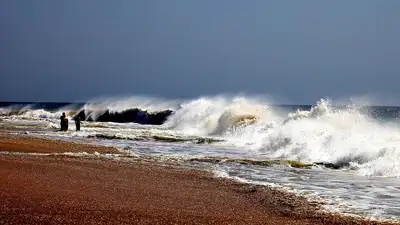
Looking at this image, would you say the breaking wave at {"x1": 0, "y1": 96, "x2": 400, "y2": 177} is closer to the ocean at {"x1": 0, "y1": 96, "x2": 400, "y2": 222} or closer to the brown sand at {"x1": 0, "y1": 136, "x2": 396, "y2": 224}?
the ocean at {"x1": 0, "y1": 96, "x2": 400, "y2": 222}

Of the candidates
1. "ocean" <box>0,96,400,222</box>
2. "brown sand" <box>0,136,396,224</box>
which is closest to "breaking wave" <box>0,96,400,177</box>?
"ocean" <box>0,96,400,222</box>

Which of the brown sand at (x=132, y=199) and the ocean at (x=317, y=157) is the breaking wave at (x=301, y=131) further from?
the brown sand at (x=132, y=199)

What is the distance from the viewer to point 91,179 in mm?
11734

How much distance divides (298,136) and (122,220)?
17370 millimetres

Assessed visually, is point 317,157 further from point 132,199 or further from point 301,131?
point 132,199

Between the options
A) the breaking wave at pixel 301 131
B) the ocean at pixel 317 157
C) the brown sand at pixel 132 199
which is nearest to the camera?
the brown sand at pixel 132 199

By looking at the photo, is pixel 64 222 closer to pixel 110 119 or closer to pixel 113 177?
pixel 113 177

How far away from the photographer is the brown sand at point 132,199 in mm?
7852

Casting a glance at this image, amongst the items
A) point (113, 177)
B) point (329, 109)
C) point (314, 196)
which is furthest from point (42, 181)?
point (329, 109)

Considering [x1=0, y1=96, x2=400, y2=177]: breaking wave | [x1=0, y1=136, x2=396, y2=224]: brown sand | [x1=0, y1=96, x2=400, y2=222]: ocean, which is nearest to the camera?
[x1=0, y1=136, x2=396, y2=224]: brown sand

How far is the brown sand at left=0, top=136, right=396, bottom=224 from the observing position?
785 cm

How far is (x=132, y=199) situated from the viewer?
9531 millimetres

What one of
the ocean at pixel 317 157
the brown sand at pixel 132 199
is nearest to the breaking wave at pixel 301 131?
the ocean at pixel 317 157

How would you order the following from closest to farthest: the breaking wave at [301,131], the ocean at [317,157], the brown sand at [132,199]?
the brown sand at [132,199] → the ocean at [317,157] → the breaking wave at [301,131]
